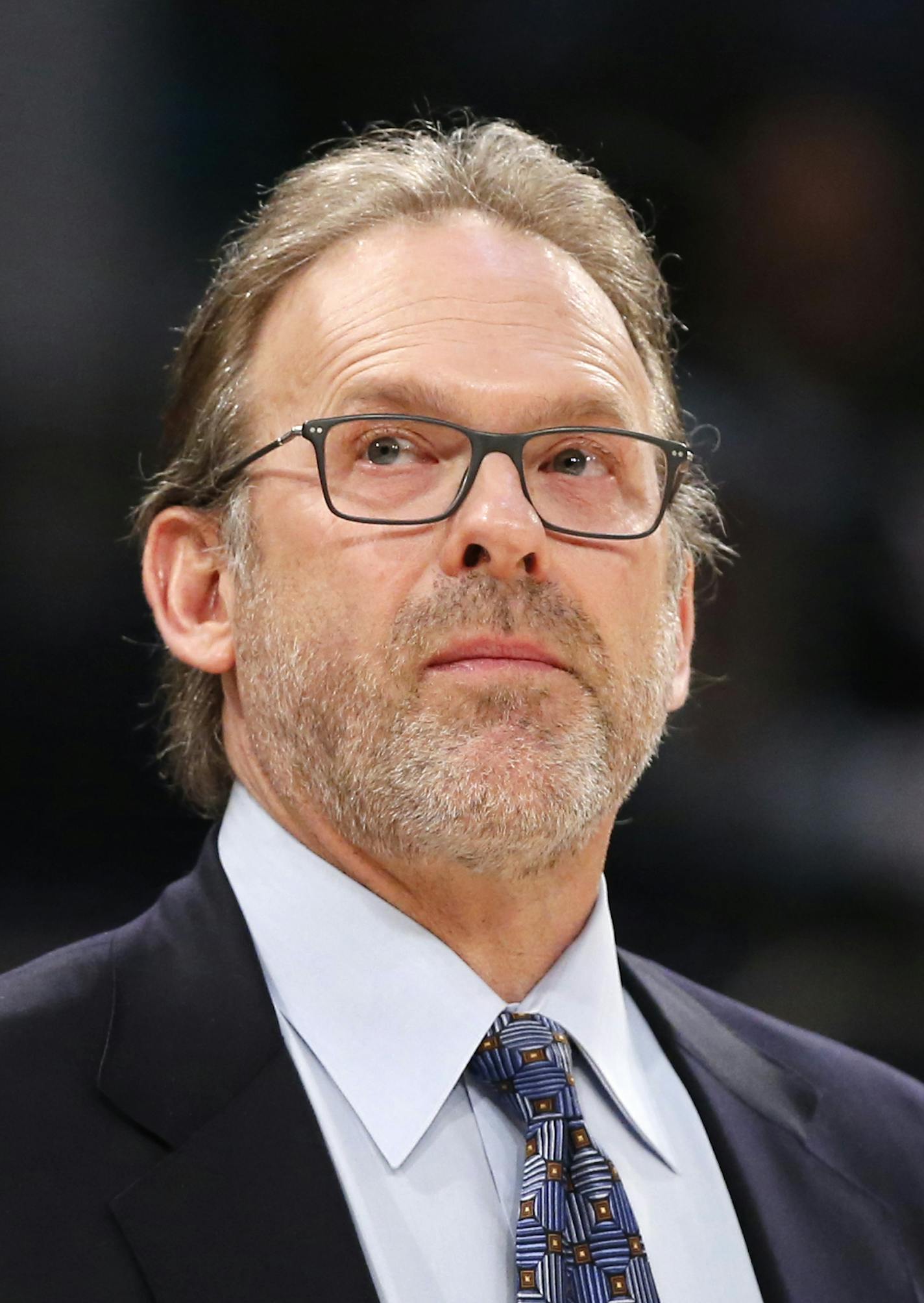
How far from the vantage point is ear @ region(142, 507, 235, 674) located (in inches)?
74.3

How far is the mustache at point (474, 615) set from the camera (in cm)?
164

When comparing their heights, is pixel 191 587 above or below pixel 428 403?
below

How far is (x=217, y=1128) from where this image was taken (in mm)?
1475

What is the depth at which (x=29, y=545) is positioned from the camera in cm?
219

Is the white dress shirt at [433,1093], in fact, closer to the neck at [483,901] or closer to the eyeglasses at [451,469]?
the neck at [483,901]

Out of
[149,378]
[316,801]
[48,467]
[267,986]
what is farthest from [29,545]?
[267,986]

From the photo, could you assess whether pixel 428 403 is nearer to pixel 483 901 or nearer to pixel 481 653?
pixel 481 653

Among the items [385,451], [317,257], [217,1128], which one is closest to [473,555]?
[385,451]

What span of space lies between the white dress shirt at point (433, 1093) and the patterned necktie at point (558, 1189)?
0.10ft

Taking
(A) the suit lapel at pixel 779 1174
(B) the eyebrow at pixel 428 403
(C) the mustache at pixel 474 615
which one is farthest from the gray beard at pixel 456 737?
(A) the suit lapel at pixel 779 1174

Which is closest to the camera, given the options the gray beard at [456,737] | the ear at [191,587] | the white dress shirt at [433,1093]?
the white dress shirt at [433,1093]

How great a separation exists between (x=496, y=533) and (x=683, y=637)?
532 mm

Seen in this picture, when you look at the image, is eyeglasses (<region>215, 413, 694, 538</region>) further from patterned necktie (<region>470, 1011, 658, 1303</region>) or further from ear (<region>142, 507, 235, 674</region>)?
patterned necktie (<region>470, 1011, 658, 1303</region>)

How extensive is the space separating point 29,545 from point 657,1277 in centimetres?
131
